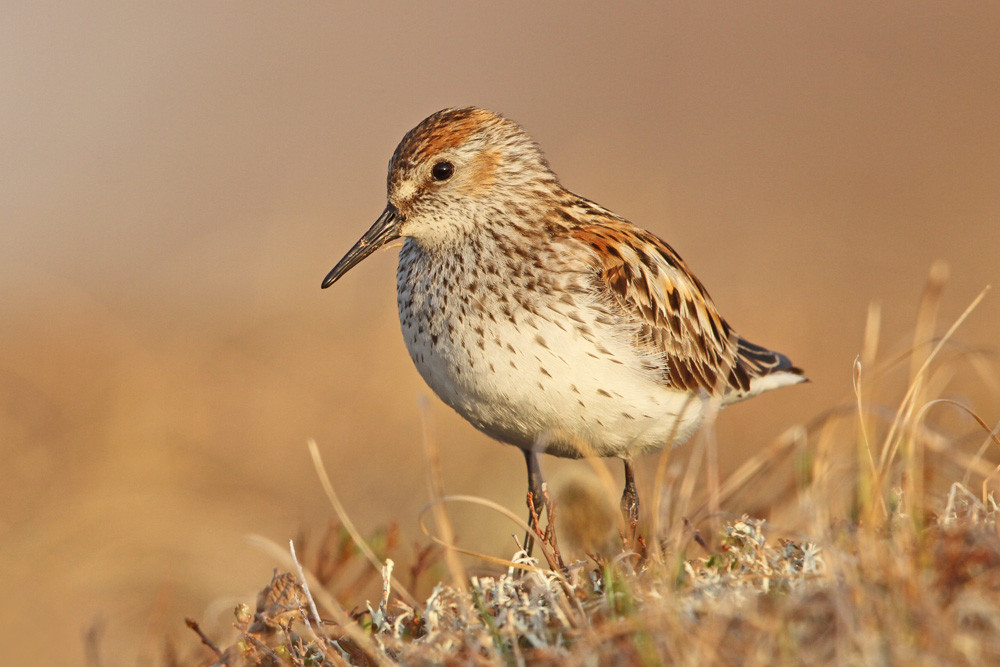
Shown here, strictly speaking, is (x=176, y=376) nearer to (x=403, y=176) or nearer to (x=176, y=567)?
(x=176, y=567)

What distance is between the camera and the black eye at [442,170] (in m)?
5.64

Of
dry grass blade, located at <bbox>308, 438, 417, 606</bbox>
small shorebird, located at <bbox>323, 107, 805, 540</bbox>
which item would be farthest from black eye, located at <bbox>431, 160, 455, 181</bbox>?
dry grass blade, located at <bbox>308, 438, 417, 606</bbox>

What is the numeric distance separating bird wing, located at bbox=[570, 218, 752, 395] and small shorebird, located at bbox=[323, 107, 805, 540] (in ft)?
0.03

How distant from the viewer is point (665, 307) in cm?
570

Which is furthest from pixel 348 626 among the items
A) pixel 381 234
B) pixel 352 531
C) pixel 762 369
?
pixel 762 369

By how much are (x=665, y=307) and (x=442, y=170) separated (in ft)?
4.38

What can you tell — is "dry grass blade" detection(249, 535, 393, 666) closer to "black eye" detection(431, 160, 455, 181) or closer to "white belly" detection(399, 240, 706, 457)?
"white belly" detection(399, 240, 706, 457)

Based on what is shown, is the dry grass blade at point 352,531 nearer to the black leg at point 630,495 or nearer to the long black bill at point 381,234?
the long black bill at point 381,234

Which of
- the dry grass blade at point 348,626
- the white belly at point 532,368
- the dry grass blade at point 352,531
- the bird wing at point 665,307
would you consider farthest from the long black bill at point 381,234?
the dry grass blade at point 348,626

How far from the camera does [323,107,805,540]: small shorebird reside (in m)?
4.91

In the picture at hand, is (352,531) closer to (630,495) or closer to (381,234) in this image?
(381,234)

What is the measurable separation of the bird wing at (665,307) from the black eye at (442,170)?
27.6 inches

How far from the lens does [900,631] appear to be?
2.58m

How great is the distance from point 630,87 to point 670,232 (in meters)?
12.2
